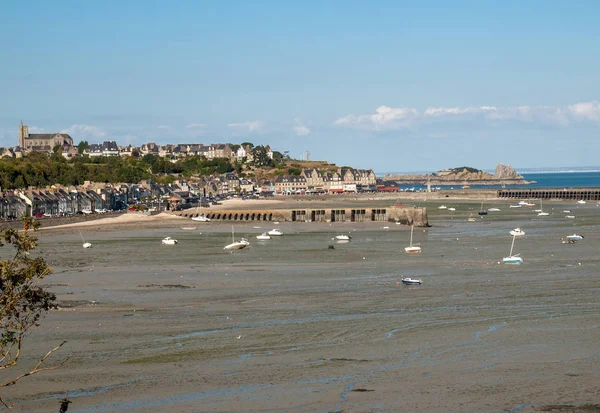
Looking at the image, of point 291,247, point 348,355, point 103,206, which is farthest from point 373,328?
point 103,206

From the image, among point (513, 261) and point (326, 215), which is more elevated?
point (513, 261)

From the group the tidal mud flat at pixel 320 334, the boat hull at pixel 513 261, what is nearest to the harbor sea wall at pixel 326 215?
the tidal mud flat at pixel 320 334

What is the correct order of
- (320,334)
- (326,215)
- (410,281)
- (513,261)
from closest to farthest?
1. (320,334)
2. (410,281)
3. (513,261)
4. (326,215)

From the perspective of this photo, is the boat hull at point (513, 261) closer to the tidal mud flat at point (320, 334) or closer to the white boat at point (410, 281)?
the tidal mud flat at point (320, 334)

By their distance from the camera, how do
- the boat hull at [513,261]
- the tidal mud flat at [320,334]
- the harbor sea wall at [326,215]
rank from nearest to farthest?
the tidal mud flat at [320,334], the boat hull at [513,261], the harbor sea wall at [326,215]

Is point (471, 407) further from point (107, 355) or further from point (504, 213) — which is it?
point (504, 213)

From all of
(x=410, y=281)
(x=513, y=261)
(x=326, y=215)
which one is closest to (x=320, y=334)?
(x=410, y=281)

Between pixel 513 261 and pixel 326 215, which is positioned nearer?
pixel 513 261

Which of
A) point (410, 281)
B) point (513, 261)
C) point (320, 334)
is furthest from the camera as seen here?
point (513, 261)

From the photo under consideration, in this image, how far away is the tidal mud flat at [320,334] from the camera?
25.2 meters

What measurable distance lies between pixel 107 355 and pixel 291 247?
135 ft

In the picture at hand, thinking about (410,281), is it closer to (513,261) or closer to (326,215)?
(513,261)

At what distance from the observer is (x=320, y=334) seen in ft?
108

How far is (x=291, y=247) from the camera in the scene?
232 ft
